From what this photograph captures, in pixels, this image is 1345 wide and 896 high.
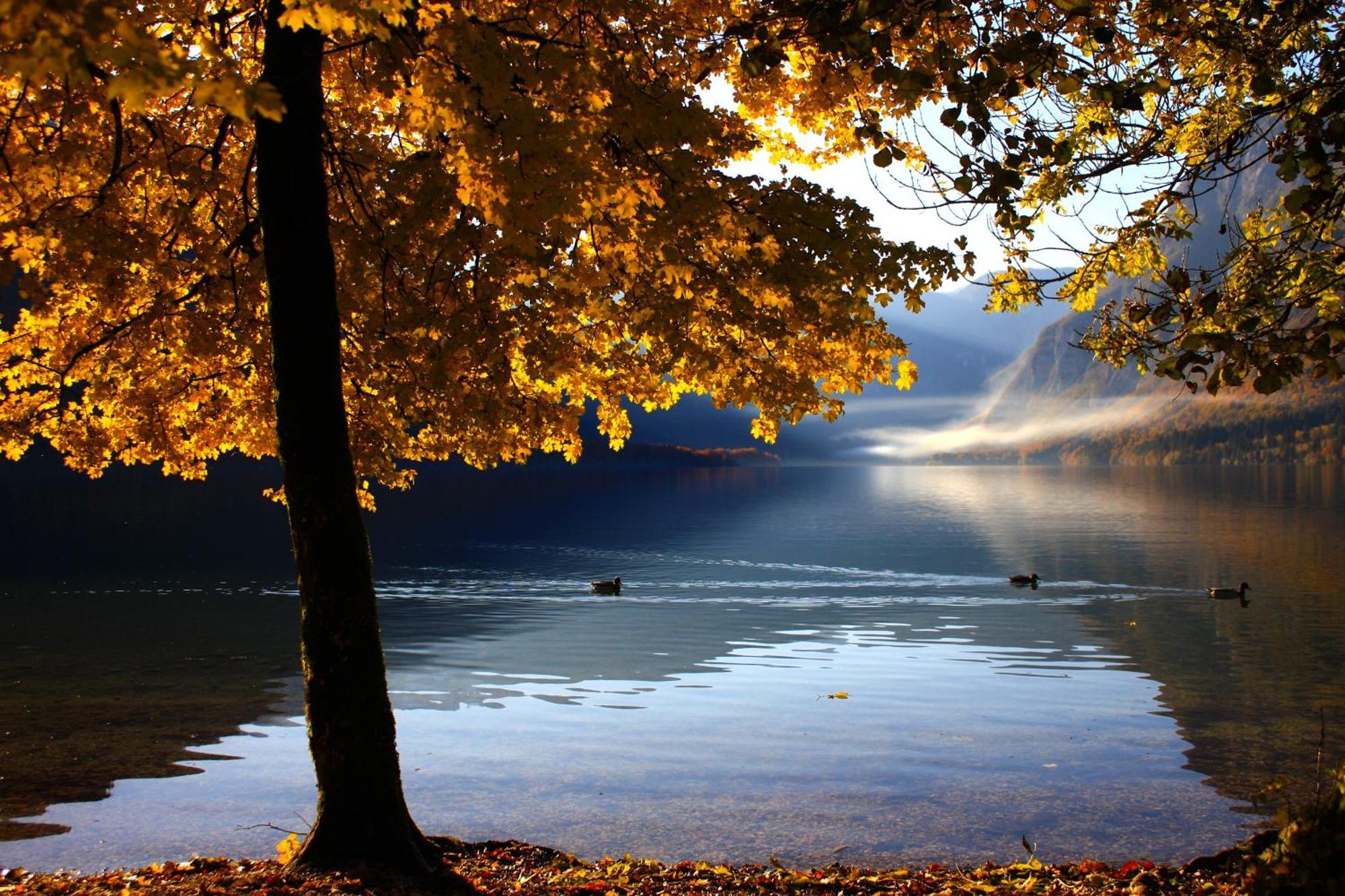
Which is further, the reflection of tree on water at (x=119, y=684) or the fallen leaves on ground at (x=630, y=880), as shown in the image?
the reflection of tree on water at (x=119, y=684)

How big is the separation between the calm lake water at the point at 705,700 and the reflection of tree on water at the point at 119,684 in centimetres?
12

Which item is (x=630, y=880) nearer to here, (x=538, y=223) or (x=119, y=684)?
(x=538, y=223)

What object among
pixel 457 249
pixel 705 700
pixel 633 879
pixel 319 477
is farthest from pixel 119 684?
pixel 457 249

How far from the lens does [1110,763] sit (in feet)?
57.1

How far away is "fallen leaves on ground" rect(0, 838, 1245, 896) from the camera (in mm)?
8406

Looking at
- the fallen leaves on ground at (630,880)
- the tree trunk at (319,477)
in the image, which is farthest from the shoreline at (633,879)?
the tree trunk at (319,477)

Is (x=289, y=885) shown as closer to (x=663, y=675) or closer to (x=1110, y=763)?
(x=1110, y=763)

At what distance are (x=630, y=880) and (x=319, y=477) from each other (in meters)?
4.87

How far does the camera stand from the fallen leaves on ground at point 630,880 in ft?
27.6

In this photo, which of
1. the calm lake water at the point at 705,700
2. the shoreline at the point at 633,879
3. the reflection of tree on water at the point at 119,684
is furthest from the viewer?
the reflection of tree on water at the point at 119,684

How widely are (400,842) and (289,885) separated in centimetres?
100

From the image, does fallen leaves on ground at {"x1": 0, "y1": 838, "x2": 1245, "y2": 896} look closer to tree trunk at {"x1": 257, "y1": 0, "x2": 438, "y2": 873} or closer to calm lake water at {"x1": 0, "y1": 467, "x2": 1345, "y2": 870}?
tree trunk at {"x1": 257, "y1": 0, "x2": 438, "y2": 873}

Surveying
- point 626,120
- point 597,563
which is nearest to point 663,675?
point 626,120

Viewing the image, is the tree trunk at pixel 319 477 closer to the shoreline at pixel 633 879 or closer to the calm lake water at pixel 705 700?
the shoreline at pixel 633 879
